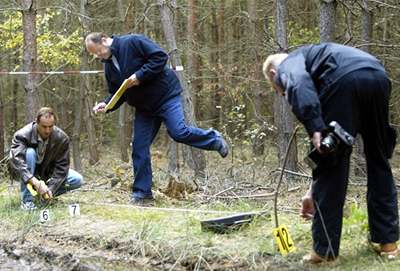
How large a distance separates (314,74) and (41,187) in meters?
3.09

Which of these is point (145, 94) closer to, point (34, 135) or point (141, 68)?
point (141, 68)

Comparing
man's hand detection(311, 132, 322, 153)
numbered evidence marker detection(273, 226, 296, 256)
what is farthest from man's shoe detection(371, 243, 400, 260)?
man's hand detection(311, 132, 322, 153)

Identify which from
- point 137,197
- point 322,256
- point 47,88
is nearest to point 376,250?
point 322,256

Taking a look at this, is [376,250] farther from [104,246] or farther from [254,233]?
[104,246]

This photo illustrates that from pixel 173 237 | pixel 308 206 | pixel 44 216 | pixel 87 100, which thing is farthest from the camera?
pixel 87 100

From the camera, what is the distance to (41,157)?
606 cm

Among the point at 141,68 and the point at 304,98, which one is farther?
the point at 141,68

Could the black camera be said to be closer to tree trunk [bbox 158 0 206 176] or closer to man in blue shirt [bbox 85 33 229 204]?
man in blue shirt [bbox 85 33 229 204]

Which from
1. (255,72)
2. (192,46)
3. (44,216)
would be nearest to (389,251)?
(44,216)

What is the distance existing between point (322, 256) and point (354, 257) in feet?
0.88

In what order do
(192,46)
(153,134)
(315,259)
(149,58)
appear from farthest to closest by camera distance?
(192,46) < (153,134) < (149,58) < (315,259)

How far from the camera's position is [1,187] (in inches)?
296

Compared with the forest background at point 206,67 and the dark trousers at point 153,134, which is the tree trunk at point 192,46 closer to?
the forest background at point 206,67

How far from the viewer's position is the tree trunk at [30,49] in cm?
962
